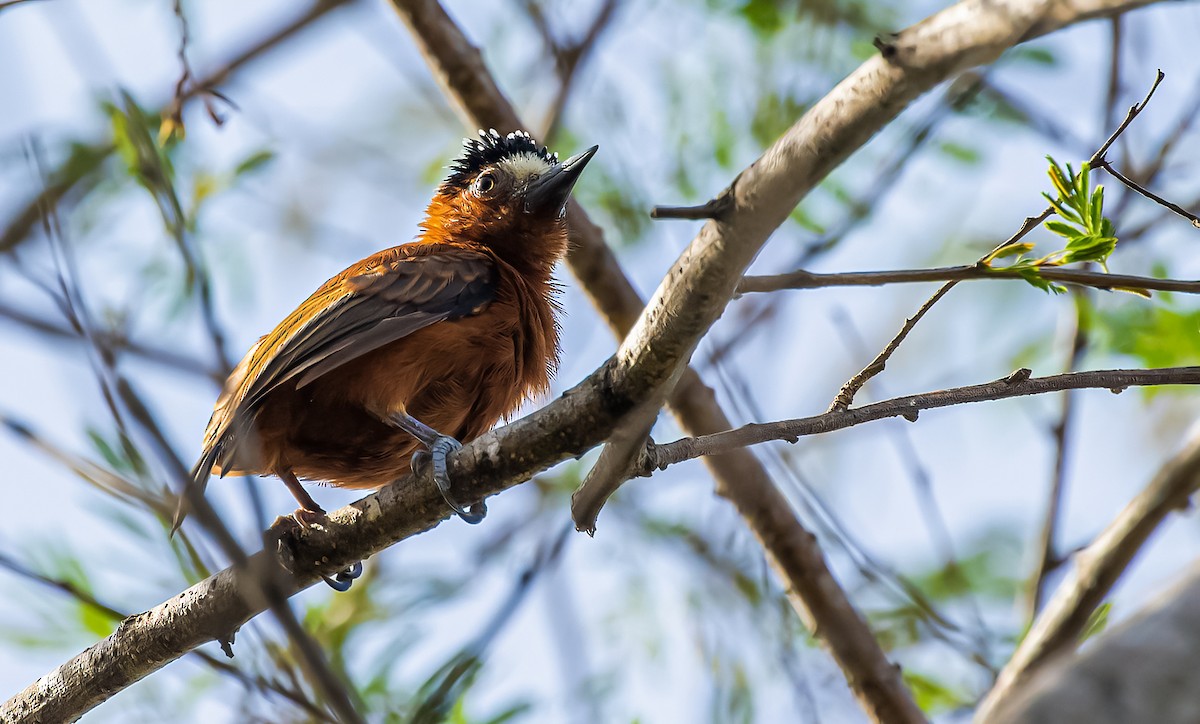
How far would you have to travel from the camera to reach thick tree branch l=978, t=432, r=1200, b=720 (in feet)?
12.5

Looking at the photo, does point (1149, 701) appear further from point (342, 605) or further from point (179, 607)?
point (342, 605)

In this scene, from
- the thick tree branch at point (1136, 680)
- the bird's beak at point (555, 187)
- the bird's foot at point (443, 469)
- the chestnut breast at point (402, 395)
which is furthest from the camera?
the bird's beak at point (555, 187)

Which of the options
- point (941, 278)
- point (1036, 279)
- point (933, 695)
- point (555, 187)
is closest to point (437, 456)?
point (941, 278)

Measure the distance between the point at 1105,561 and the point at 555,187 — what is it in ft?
8.85

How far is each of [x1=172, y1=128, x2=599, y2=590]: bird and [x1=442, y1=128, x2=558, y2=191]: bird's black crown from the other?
2.48 ft

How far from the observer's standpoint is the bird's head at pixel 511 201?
5.05m

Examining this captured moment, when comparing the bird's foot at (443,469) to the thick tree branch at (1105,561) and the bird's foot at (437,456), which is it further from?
the thick tree branch at (1105,561)

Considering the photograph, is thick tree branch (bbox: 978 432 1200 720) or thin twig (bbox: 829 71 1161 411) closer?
thin twig (bbox: 829 71 1161 411)

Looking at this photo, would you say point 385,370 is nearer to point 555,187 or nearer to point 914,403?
point 555,187

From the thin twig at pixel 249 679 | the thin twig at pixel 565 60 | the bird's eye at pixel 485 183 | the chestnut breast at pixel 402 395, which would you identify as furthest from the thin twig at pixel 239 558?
the thin twig at pixel 565 60

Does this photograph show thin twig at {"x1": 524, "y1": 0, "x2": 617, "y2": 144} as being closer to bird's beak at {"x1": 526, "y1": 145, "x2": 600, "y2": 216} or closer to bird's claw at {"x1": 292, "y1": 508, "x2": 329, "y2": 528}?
bird's beak at {"x1": 526, "y1": 145, "x2": 600, "y2": 216}

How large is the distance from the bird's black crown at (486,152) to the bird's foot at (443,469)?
194cm

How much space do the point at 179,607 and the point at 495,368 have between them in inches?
56.9

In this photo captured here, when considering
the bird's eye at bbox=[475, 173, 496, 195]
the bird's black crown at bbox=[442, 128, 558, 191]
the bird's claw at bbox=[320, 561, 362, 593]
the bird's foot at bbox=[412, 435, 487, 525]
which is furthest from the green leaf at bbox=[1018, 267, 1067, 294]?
the bird's eye at bbox=[475, 173, 496, 195]
